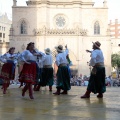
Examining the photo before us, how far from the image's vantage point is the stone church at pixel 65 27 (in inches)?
1724

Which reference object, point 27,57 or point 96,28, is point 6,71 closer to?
point 27,57

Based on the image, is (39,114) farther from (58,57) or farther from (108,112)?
(58,57)

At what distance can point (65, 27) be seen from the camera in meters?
45.0

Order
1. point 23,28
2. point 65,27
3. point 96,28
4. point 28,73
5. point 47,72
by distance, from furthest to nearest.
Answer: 1. point 23,28
2. point 65,27
3. point 96,28
4. point 47,72
5. point 28,73

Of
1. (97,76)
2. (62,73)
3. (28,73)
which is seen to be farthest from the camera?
(62,73)

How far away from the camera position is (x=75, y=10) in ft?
146

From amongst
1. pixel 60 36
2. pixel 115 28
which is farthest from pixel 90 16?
pixel 115 28

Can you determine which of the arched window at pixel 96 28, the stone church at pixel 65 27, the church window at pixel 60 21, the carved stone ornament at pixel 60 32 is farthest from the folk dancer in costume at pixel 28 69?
the church window at pixel 60 21

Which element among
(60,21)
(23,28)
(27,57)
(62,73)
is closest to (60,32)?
(60,21)

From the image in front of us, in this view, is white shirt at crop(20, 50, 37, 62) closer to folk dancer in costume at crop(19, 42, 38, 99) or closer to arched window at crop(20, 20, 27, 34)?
folk dancer in costume at crop(19, 42, 38, 99)

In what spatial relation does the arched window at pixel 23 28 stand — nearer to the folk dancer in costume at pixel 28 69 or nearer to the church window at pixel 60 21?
the church window at pixel 60 21

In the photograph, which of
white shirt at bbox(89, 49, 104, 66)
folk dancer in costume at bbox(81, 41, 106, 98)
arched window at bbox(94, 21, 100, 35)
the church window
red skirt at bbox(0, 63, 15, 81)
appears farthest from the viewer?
the church window

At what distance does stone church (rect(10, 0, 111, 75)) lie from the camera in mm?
43781

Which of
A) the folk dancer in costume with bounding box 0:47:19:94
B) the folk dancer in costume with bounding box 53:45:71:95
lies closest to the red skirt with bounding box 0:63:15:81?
the folk dancer in costume with bounding box 0:47:19:94
